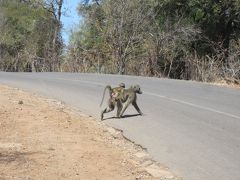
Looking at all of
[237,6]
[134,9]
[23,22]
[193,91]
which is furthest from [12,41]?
[193,91]

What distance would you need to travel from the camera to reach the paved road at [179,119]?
31.1 feet

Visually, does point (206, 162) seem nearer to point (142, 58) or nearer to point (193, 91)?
point (193, 91)

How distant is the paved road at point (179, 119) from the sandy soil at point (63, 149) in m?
0.48

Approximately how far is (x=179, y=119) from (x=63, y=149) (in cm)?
449

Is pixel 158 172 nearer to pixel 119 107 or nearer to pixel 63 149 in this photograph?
pixel 63 149

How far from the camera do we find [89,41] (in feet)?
131

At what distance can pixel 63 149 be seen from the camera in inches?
389

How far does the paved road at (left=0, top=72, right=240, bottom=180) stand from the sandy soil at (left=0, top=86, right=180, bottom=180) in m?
0.48

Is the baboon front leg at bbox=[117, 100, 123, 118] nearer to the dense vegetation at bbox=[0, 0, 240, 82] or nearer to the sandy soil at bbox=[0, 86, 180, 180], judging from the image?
the sandy soil at bbox=[0, 86, 180, 180]

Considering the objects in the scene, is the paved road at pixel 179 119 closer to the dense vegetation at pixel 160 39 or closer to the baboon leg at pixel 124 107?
the baboon leg at pixel 124 107

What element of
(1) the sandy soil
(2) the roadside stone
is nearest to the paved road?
(2) the roadside stone

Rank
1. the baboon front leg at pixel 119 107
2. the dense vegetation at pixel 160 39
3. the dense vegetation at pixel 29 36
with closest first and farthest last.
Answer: the baboon front leg at pixel 119 107 < the dense vegetation at pixel 160 39 < the dense vegetation at pixel 29 36

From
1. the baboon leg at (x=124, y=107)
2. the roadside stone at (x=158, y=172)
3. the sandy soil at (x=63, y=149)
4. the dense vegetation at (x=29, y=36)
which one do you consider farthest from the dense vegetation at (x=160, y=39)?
the roadside stone at (x=158, y=172)

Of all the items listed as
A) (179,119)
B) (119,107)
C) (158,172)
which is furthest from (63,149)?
(179,119)
